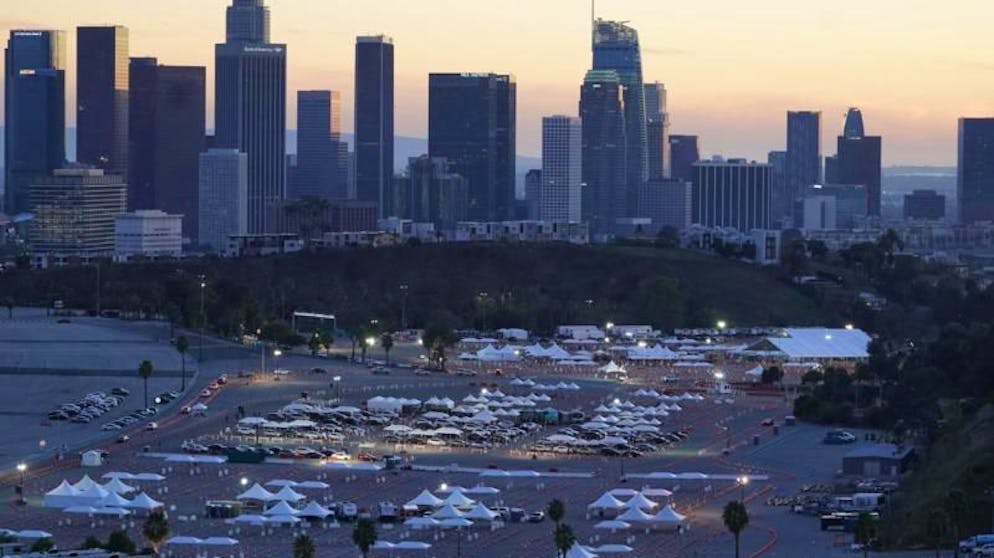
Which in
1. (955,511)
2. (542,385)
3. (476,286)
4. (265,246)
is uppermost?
(265,246)

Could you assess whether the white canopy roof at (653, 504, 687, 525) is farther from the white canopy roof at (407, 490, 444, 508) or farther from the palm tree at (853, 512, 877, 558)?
the palm tree at (853, 512, 877, 558)

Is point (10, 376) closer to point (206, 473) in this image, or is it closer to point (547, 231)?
point (206, 473)

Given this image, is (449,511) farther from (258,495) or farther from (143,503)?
(143,503)

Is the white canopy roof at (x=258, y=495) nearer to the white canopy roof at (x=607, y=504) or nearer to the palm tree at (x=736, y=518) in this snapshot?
the white canopy roof at (x=607, y=504)

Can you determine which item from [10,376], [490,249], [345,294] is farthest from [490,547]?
[490,249]

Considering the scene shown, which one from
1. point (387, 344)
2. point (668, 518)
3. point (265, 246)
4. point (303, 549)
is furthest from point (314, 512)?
point (265, 246)

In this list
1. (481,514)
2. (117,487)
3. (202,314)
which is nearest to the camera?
(481,514)

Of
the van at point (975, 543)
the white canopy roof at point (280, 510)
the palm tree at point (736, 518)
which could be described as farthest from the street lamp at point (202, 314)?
the van at point (975, 543)

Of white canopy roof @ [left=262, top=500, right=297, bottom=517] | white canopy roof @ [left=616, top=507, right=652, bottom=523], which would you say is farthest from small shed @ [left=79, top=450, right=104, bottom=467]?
white canopy roof @ [left=616, top=507, right=652, bottom=523]
